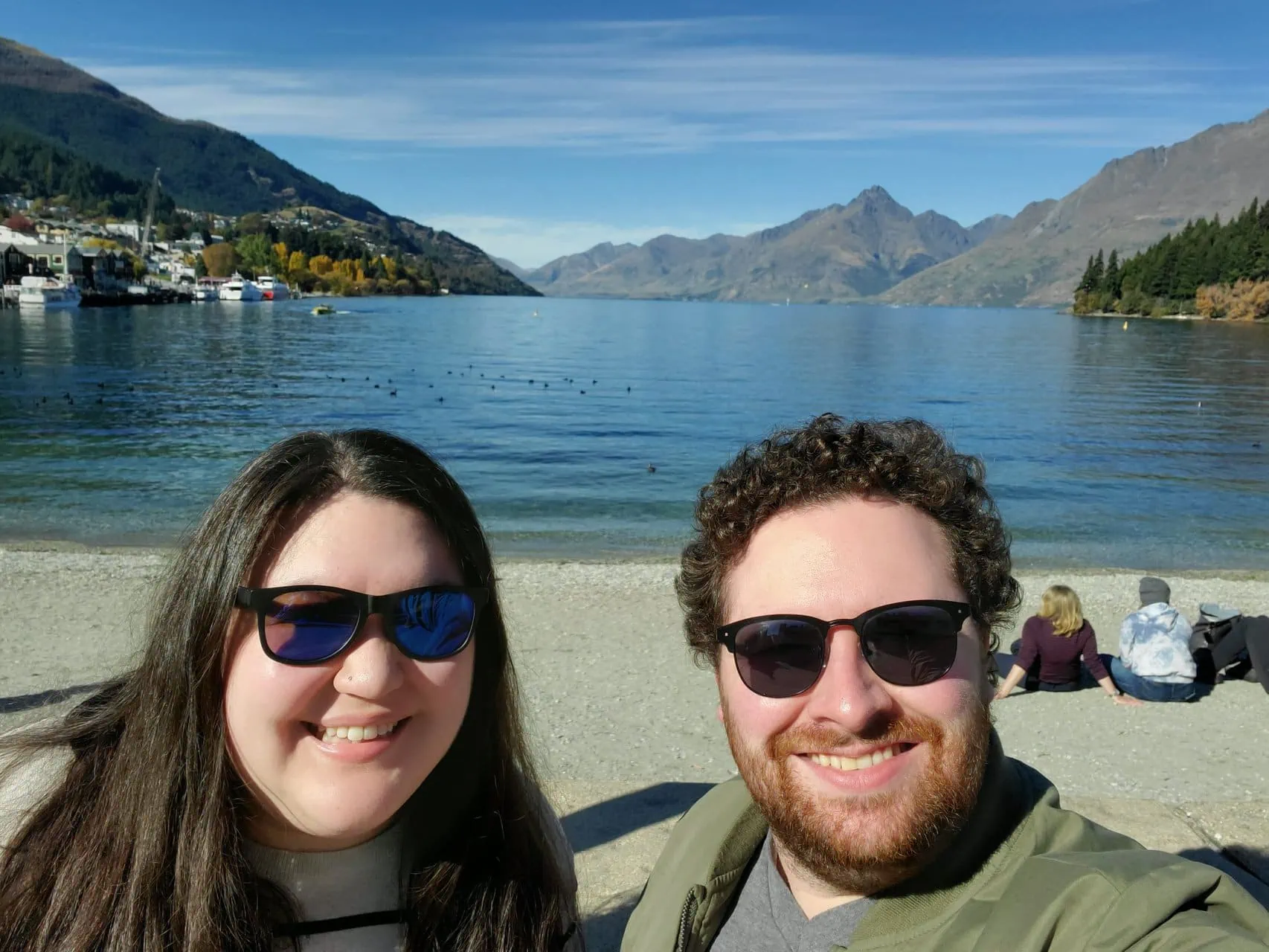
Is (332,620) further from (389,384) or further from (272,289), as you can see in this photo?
(272,289)

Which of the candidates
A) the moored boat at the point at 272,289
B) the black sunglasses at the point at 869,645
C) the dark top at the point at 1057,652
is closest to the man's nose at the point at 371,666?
the black sunglasses at the point at 869,645

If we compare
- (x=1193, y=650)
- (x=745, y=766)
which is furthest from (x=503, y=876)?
(x=1193, y=650)

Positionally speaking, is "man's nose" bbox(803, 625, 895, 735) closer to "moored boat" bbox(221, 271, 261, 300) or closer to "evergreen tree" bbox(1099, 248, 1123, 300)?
"evergreen tree" bbox(1099, 248, 1123, 300)

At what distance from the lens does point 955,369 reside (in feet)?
216

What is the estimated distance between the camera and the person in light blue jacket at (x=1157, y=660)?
8398mm

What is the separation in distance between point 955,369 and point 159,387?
4841cm

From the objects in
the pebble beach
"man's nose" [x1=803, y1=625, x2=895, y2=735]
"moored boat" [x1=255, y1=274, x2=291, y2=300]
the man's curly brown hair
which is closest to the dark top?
the pebble beach

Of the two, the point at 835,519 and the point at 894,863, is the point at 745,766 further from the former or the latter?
the point at 835,519

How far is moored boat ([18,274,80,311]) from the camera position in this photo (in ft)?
355

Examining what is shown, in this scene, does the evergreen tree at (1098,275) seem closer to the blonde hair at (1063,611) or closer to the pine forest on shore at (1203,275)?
the pine forest on shore at (1203,275)

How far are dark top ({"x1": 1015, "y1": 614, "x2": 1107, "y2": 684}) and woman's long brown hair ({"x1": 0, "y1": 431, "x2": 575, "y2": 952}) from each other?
290 inches

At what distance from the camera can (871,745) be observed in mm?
1964

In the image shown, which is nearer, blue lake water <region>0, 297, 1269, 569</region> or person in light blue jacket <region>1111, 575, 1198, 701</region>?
person in light blue jacket <region>1111, 575, 1198, 701</region>

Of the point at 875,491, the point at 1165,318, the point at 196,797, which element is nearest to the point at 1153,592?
the point at 875,491
